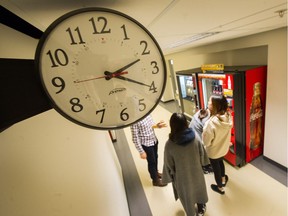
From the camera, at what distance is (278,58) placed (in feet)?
6.08

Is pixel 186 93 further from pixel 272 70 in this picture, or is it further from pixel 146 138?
pixel 146 138

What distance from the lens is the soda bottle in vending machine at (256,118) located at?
216cm

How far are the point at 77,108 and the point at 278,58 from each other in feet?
7.57

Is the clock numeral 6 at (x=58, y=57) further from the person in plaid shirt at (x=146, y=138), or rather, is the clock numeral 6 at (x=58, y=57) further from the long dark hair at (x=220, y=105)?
the long dark hair at (x=220, y=105)

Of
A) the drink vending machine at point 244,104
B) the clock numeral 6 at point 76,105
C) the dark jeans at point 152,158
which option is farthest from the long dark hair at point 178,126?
the drink vending machine at point 244,104

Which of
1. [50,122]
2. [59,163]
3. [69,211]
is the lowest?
[69,211]

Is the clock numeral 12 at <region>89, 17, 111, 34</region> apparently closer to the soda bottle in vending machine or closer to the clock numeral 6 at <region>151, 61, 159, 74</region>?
the clock numeral 6 at <region>151, 61, 159, 74</region>

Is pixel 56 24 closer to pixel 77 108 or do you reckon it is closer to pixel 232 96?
pixel 77 108

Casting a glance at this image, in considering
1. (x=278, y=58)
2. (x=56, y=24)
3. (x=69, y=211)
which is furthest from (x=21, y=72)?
(x=278, y=58)

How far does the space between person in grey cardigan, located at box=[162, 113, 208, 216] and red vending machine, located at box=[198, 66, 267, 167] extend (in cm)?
100

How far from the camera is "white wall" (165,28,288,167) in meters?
1.84

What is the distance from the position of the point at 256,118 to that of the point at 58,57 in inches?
104

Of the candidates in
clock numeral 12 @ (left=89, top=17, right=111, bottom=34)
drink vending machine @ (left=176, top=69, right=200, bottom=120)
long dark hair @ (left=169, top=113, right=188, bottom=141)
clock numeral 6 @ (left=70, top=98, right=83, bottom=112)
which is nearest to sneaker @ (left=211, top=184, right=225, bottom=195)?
long dark hair @ (left=169, top=113, right=188, bottom=141)

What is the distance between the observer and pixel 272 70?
1963 millimetres
